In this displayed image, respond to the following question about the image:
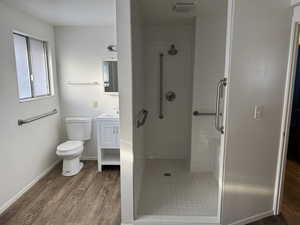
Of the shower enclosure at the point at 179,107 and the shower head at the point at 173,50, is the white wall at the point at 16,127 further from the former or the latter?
the shower head at the point at 173,50

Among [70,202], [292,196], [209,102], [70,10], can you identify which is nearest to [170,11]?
[70,10]

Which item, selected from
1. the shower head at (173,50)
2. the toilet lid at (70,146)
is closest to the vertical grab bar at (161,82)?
the shower head at (173,50)

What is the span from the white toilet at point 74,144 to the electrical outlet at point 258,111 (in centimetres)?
249

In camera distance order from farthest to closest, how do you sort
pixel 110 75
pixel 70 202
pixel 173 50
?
pixel 110 75
pixel 173 50
pixel 70 202

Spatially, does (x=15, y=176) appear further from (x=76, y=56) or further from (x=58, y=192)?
(x=76, y=56)

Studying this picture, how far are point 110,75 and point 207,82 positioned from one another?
159 cm

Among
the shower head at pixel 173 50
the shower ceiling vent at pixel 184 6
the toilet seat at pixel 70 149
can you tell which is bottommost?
the toilet seat at pixel 70 149

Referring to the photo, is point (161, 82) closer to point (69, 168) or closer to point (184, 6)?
point (184, 6)

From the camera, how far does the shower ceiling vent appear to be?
7.45 ft

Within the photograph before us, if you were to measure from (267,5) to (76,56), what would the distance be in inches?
111

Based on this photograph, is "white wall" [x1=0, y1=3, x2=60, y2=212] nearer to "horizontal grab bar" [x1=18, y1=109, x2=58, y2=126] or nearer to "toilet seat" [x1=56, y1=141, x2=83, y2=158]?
"horizontal grab bar" [x1=18, y1=109, x2=58, y2=126]

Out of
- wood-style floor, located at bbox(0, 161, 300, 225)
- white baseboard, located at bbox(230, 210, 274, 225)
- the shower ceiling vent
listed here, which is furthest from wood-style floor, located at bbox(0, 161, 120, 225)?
the shower ceiling vent

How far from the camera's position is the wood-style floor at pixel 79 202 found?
2176 mm

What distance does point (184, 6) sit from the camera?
2.39 m
